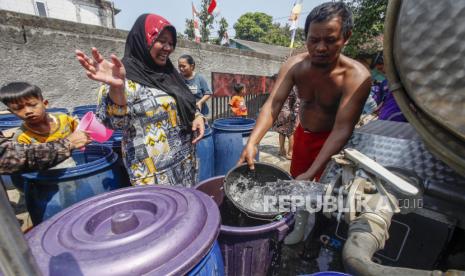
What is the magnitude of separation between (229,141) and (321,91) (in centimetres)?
159

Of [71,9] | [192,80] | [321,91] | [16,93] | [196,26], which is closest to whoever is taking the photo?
[16,93]

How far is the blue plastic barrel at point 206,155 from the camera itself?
3.22 metres

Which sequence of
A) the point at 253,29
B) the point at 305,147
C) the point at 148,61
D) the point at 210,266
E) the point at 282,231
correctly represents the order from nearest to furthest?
the point at 210,266, the point at 282,231, the point at 148,61, the point at 305,147, the point at 253,29

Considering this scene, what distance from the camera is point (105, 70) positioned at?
4.89 feet

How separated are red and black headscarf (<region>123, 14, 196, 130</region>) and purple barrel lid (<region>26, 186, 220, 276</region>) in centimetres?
95

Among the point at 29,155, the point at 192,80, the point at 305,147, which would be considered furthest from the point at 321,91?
the point at 192,80

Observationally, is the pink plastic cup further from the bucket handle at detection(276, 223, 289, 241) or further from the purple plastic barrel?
the bucket handle at detection(276, 223, 289, 241)

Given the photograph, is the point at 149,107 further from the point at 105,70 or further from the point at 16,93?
the point at 16,93

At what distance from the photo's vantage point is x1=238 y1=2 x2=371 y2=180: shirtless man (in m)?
1.74

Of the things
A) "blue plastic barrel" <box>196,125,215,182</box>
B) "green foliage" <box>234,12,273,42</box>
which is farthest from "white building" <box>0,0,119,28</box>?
"green foliage" <box>234,12,273,42</box>

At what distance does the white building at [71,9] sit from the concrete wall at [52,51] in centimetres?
1184

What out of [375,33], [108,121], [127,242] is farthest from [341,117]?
[375,33]

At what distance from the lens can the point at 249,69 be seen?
9.03m

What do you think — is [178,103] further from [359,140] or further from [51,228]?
[359,140]
